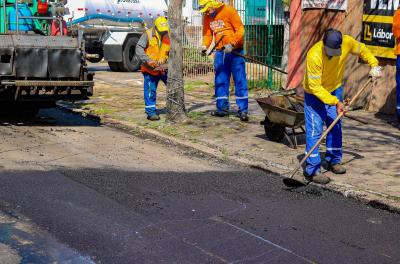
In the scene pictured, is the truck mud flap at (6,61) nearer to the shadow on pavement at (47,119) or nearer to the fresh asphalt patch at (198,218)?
the shadow on pavement at (47,119)

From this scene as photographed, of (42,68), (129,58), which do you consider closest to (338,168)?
(42,68)

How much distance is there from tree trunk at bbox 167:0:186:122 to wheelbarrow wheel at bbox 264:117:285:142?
1880 mm

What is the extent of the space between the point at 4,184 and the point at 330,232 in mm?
3547

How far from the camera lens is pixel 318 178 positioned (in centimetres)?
778

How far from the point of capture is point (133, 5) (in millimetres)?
19734

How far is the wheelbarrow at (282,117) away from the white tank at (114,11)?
353 inches

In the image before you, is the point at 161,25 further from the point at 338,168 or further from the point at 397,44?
the point at 338,168

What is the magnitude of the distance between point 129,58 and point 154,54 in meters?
8.16

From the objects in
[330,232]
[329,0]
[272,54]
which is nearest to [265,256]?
[330,232]

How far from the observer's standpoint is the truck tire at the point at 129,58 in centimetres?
1933

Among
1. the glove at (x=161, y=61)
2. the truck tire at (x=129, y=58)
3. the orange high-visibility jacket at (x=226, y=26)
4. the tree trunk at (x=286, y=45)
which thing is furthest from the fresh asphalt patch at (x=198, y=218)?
the truck tire at (x=129, y=58)

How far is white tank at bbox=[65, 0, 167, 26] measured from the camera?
18250mm

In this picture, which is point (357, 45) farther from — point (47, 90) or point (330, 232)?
point (47, 90)

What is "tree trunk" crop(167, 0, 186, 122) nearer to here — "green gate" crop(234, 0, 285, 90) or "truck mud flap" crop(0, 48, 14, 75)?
"truck mud flap" crop(0, 48, 14, 75)
